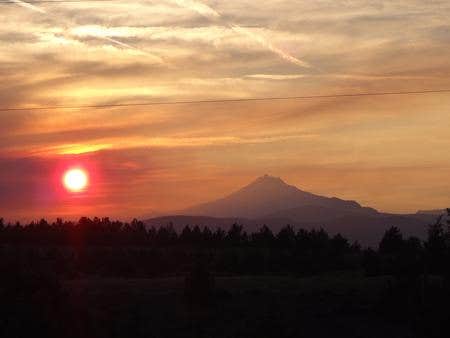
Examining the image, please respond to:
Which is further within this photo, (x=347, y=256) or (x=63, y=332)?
(x=347, y=256)

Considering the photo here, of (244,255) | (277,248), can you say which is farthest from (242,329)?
(277,248)

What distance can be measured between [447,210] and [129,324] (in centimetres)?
3368

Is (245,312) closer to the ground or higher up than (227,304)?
closer to the ground

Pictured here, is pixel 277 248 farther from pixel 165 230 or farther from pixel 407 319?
pixel 407 319

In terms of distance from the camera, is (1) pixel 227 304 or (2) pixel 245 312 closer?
(2) pixel 245 312

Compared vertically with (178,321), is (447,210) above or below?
above

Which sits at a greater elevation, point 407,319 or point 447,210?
point 447,210

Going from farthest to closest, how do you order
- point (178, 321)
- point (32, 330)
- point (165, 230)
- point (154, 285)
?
point (165, 230), point (154, 285), point (178, 321), point (32, 330)

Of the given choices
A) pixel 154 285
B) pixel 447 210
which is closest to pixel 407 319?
pixel 154 285

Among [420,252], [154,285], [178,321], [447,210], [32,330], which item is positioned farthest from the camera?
[447,210]

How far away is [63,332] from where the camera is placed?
1345 inches

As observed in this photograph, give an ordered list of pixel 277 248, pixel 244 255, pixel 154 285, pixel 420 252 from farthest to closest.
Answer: pixel 277 248
pixel 244 255
pixel 420 252
pixel 154 285

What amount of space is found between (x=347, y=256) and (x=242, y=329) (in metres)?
43.2

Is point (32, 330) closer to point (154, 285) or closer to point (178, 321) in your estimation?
point (178, 321)
